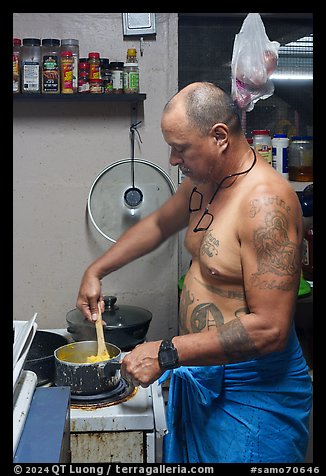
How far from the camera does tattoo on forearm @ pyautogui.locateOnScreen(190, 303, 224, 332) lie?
138 cm

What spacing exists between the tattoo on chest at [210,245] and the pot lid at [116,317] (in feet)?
1.40

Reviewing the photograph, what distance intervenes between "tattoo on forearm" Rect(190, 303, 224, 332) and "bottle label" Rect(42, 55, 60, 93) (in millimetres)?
976

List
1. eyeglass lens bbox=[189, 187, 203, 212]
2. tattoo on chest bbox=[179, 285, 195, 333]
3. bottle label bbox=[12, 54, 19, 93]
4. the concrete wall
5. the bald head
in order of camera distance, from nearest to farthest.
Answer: the bald head < tattoo on chest bbox=[179, 285, 195, 333] < eyeglass lens bbox=[189, 187, 203, 212] < bottle label bbox=[12, 54, 19, 93] < the concrete wall

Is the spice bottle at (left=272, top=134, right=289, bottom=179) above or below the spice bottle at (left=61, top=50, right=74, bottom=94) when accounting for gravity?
below

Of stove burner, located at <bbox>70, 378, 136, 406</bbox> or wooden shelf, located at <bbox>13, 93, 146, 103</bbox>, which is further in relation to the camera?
wooden shelf, located at <bbox>13, 93, 146, 103</bbox>

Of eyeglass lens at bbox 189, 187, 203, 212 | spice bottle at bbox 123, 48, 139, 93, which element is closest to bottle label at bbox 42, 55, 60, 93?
spice bottle at bbox 123, 48, 139, 93

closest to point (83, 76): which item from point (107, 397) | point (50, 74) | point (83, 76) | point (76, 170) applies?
point (83, 76)

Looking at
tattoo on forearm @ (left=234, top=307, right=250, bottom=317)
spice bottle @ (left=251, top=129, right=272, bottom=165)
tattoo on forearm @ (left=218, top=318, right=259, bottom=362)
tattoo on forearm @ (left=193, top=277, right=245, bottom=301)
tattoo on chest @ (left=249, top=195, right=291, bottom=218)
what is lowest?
tattoo on forearm @ (left=218, top=318, right=259, bottom=362)

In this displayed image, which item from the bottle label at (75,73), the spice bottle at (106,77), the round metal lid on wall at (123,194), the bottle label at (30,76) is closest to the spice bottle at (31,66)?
the bottle label at (30,76)

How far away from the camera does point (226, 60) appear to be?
2.14m

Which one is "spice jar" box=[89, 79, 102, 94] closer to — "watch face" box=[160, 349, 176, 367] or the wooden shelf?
the wooden shelf

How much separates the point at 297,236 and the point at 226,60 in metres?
1.11

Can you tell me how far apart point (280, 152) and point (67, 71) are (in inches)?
32.7

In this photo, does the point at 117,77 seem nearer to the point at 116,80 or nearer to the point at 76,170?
the point at 116,80
